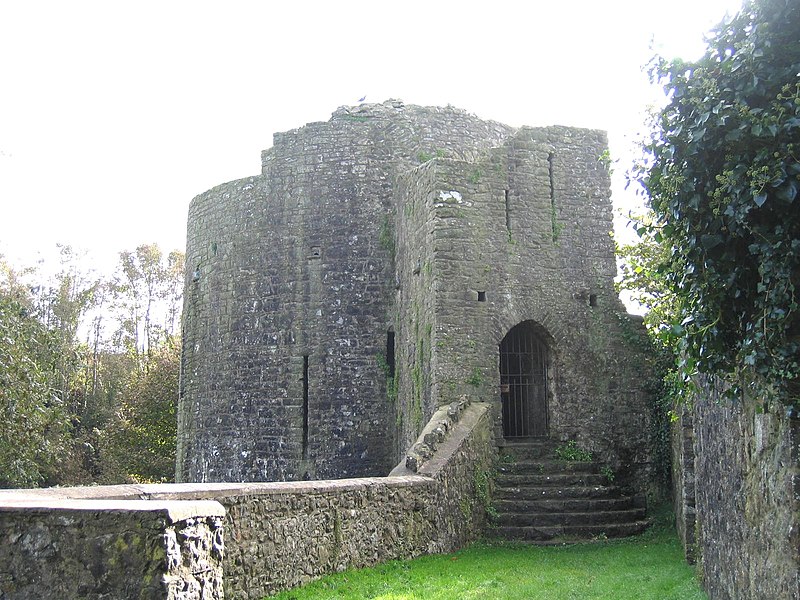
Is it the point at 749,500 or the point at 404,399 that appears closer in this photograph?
the point at 749,500

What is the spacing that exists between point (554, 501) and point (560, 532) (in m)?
0.69

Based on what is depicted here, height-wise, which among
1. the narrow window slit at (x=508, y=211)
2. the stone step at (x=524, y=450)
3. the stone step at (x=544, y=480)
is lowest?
the stone step at (x=544, y=480)

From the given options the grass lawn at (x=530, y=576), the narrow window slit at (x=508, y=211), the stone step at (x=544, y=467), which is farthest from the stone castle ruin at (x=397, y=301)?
the grass lawn at (x=530, y=576)

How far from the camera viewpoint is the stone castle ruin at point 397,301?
45.5 ft

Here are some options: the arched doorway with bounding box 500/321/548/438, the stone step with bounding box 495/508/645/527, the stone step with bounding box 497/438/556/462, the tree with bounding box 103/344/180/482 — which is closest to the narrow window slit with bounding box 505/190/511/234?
the arched doorway with bounding box 500/321/548/438

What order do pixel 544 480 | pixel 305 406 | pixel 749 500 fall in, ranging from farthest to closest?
pixel 305 406 → pixel 544 480 → pixel 749 500

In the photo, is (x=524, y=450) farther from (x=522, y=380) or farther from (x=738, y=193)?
(x=738, y=193)

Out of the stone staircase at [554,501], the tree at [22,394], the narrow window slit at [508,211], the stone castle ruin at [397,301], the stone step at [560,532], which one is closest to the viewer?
the stone step at [560,532]

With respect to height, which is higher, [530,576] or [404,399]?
[404,399]

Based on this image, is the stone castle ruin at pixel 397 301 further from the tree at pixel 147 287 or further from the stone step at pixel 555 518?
the tree at pixel 147 287

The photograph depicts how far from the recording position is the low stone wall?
15.5 ft

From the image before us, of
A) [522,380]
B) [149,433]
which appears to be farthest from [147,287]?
[522,380]

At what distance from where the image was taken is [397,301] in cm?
1666

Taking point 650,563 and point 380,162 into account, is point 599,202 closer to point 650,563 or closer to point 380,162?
point 380,162
